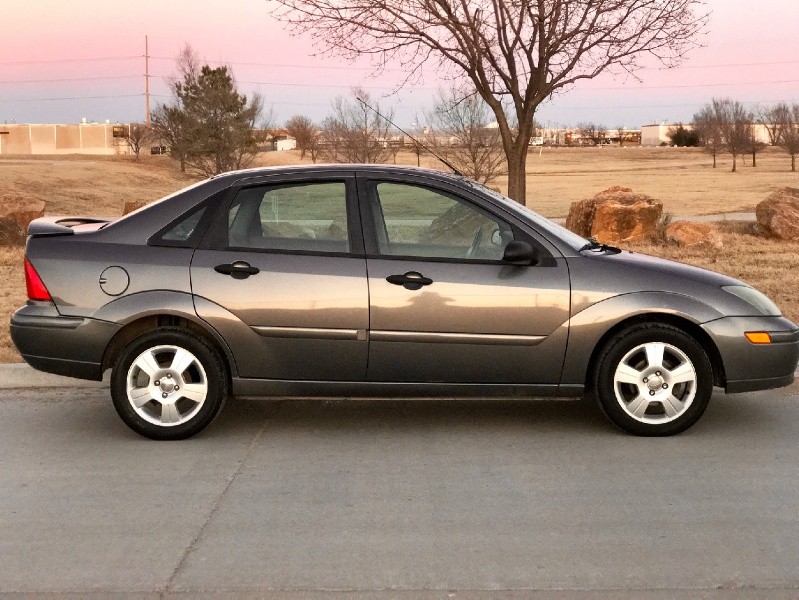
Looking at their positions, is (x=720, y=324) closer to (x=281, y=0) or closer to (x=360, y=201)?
(x=360, y=201)

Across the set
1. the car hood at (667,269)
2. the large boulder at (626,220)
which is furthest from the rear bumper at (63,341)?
the large boulder at (626,220)

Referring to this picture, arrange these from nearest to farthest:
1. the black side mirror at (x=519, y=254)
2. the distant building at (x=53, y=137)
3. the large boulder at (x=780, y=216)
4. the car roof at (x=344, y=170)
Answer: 1. the black side mirror at (x=519, y=254)
2. the car roof at (x=344, y=170)
3. the large boulder at (x=780, y=216)
4. the distant building at (x=53, y=137)

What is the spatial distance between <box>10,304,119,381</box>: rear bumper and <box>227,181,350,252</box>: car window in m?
0.94

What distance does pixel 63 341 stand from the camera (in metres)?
6.32

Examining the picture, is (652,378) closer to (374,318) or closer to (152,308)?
(374,318)

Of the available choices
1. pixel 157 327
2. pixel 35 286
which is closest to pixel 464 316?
pixel 157 327

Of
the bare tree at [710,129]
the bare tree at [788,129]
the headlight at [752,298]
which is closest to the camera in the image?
the headlight at [752,298]

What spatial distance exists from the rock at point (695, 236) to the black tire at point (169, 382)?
1166 centimetres

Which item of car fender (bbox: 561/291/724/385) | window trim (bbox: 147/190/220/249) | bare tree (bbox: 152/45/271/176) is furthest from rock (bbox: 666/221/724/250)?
bare tree (bbox: 152/45/271/176)

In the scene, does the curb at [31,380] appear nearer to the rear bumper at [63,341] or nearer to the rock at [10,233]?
the rear bumper at [63,341]

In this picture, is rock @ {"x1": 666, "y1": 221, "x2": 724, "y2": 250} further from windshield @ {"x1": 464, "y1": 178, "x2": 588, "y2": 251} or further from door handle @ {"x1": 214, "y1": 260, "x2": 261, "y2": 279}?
door handle @ {"x1": 214, "y1": 260, "x2": 261, "y2": 279}

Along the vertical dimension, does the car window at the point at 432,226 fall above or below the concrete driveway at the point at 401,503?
above

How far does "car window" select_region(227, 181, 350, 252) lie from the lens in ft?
21.0

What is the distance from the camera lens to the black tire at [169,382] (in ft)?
20.5
